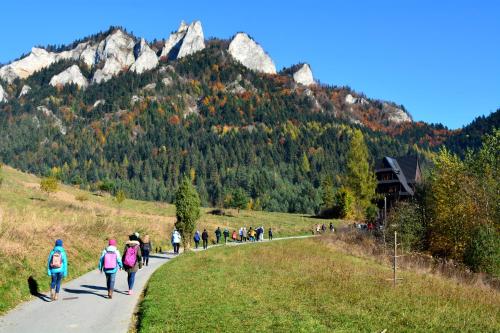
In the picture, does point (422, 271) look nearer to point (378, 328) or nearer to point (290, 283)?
point (290, 283)

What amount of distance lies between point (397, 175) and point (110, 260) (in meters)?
64.5

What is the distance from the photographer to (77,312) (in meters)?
11.6

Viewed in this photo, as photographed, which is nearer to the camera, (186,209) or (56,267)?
(56,267)

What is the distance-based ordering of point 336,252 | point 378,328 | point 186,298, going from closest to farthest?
point 378,328, point 186,298, point 336,252

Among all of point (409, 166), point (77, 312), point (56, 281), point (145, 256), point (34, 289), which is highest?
point (409, 166)

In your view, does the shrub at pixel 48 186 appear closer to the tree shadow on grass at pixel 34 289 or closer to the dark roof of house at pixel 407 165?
the tree shadow on grass at pixel 34 289

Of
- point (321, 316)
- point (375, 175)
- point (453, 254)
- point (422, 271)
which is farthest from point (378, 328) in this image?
point (375, 175)

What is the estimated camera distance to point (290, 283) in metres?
15.8

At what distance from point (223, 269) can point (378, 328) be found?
382 inches

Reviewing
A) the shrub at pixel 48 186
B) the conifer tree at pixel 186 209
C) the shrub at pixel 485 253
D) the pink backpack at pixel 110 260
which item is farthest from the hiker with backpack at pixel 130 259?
the shrub at pixel 48 186

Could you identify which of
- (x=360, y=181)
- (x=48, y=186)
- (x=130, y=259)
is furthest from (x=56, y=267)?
(x=360, y=181)

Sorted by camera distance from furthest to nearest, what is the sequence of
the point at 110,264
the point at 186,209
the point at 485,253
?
the point at 186,209 < the point at 485,253 < the point at 110,264

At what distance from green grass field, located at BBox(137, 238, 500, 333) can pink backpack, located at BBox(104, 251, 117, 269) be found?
1433mm

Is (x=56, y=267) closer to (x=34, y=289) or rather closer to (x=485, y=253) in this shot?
(x=34, y=289)
